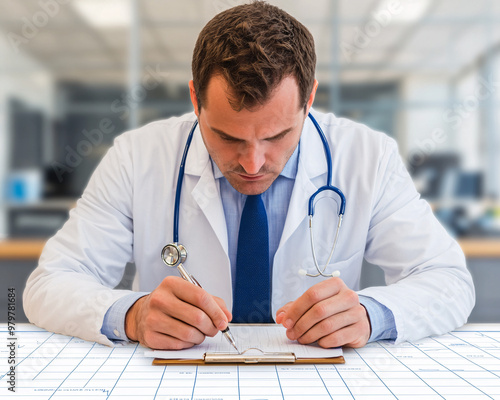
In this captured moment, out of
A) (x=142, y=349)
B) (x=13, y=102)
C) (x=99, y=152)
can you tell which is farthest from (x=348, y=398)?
(x=13, y=102)

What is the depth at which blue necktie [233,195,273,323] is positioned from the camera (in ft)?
4.00

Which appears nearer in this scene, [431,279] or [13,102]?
[431,279]

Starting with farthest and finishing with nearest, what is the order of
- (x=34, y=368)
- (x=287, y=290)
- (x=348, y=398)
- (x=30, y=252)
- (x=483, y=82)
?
(x=483, y=82), (x=30, y=252), (x=287, y=290), (x=34, y=368), (x=348, y=398)

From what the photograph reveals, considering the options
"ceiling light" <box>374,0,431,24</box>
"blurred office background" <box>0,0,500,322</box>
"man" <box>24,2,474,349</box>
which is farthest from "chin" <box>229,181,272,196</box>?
"ceiling light" <box>374,0,431,24</box>

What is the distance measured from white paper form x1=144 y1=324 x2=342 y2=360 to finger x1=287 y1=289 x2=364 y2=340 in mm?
31

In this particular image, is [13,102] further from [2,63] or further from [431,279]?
[431,279]

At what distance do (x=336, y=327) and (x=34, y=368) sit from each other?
19.8 inches

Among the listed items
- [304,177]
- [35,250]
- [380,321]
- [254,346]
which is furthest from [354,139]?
[35,250]

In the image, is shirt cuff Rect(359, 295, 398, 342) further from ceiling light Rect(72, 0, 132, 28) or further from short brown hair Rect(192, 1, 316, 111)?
ceiling light Rect(72, 0, 132, 28)

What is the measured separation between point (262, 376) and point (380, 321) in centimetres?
30

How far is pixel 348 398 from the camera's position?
688 mm

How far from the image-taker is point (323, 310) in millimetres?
892

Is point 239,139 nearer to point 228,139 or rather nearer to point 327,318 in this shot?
point 228,139

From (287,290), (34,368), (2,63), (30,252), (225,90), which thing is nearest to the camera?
(34,368)
